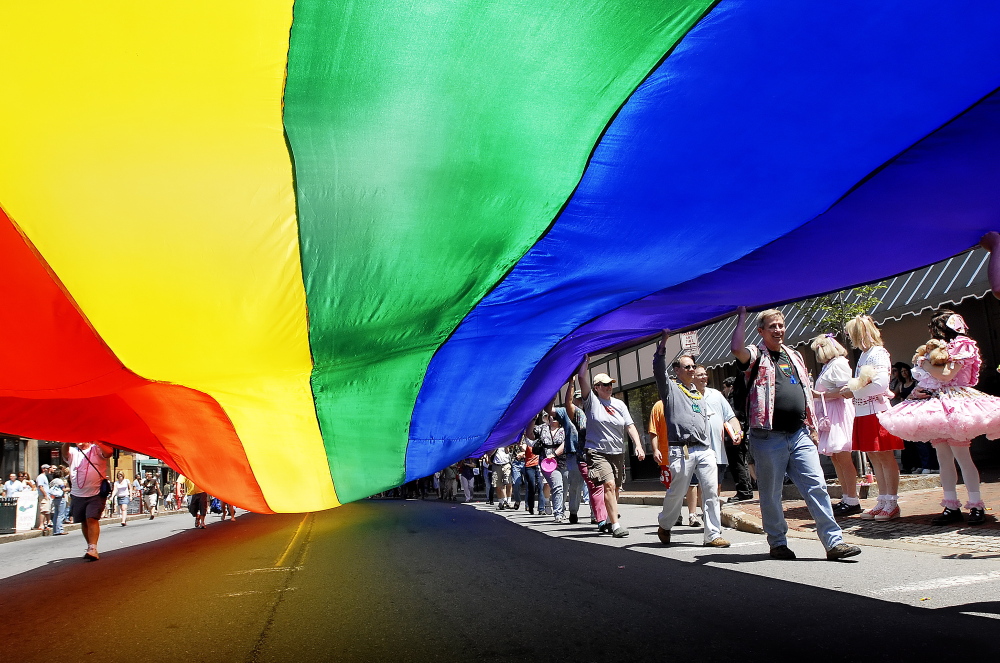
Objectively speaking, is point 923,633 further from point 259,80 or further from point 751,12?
point 259,80

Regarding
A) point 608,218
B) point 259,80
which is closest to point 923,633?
point 608,218

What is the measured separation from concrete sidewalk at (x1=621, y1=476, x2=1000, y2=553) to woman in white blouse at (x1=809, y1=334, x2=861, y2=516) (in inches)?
30.8

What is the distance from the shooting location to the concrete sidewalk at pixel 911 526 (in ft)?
20.4

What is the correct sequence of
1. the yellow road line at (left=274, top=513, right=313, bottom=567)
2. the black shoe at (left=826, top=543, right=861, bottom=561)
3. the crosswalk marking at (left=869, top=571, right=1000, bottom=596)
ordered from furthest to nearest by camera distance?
the yellow road line at (left=274, top=513, right=313, bottom=567) < the black shoe at (left=826, top=543, right=861, bottom=561) < the crosswalk marking at (left=869, top=571, right=1000, bottom=596)

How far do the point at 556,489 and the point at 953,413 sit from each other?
727cm

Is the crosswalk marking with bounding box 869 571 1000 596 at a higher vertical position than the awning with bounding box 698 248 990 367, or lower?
lower

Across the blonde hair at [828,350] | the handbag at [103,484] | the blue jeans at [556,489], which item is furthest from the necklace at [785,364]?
the handbag at [103,484]

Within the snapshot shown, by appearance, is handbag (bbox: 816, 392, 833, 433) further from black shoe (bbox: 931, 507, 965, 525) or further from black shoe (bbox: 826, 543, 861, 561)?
black shoe (bbox: 826, 543, 861, 561)

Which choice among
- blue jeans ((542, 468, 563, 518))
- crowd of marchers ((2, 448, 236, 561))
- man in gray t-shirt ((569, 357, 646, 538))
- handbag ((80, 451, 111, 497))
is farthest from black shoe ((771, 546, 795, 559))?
handbag ((80, 451, 111, 497))

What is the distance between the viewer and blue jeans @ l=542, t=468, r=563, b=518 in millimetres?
12727

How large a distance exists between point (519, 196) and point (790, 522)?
683 cm

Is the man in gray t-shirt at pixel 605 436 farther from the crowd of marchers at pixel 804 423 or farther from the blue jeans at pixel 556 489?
the blue jeans at pixel 556 489

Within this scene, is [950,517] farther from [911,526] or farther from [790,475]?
[790,475]

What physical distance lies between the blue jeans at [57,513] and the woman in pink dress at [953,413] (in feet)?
69.7
